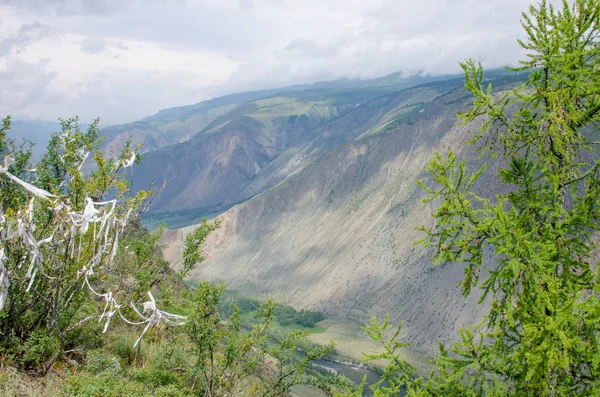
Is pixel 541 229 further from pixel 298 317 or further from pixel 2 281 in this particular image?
pixel 298 317

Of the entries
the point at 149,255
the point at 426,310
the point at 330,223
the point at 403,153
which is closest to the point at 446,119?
the point at 403,153

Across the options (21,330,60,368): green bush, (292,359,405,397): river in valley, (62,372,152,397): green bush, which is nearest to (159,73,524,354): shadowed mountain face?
(292,359,405,397): river in valley

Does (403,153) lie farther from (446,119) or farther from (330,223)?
(330,223)

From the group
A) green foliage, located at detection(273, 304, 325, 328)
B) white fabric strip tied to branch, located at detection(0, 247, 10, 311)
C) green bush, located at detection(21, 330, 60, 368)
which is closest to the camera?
white fabric strip tied to branch, located at detection(0, 247, 10, 311)

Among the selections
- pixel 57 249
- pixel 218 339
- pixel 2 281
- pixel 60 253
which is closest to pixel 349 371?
Result: pixel 218 339

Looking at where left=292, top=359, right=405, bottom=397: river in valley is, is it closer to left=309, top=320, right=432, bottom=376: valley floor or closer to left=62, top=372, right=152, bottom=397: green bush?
left=309, top=320, right=432, bottom=376: valley floor

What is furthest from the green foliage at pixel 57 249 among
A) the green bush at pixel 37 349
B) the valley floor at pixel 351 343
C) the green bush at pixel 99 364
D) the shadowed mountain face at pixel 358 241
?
the valley floor at pixel 351 343

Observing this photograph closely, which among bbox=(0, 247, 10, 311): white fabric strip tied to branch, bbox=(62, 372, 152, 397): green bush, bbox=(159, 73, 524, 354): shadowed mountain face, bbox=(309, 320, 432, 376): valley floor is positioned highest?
bbox=(0, 247, 10, 311): white fabric strip tied to branch

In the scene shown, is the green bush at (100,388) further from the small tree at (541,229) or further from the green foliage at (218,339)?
the small tree at (541,229)
